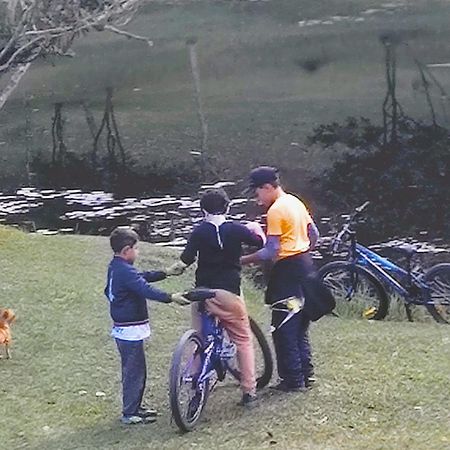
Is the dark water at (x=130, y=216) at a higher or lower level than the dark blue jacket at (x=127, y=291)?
lower

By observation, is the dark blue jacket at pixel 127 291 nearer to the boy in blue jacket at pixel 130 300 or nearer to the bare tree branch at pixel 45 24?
the boy in blue jacket at pixel 130 300

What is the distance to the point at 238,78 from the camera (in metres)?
34.3

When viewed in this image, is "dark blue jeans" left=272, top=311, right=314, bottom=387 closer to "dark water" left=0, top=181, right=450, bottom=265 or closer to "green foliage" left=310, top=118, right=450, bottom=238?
"dark water" left=0, top=181, right=450, bottom=265

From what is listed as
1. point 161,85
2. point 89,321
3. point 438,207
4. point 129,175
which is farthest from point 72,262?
point 161,85

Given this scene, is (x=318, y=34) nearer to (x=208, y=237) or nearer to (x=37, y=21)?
(x=37, y=21)

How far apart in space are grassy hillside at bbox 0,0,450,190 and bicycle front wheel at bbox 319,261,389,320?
468 inches

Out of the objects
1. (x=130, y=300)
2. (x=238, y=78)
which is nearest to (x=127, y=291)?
(x=130, y=300)

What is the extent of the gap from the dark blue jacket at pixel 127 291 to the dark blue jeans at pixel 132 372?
0.55 ft

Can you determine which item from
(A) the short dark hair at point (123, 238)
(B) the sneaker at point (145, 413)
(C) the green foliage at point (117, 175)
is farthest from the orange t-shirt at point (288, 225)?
(C) the green foliage at point (117, 175)

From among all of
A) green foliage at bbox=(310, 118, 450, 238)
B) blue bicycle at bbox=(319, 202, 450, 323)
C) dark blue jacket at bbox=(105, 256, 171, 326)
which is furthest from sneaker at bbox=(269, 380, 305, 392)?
green foliage at bbox=(310, 118, 450, 238)

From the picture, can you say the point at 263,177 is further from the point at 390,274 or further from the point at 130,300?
the point at 390,274

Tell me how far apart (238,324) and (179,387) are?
25.6 inches

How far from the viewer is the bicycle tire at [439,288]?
1121 centimetres

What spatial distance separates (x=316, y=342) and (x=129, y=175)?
15308 mm
